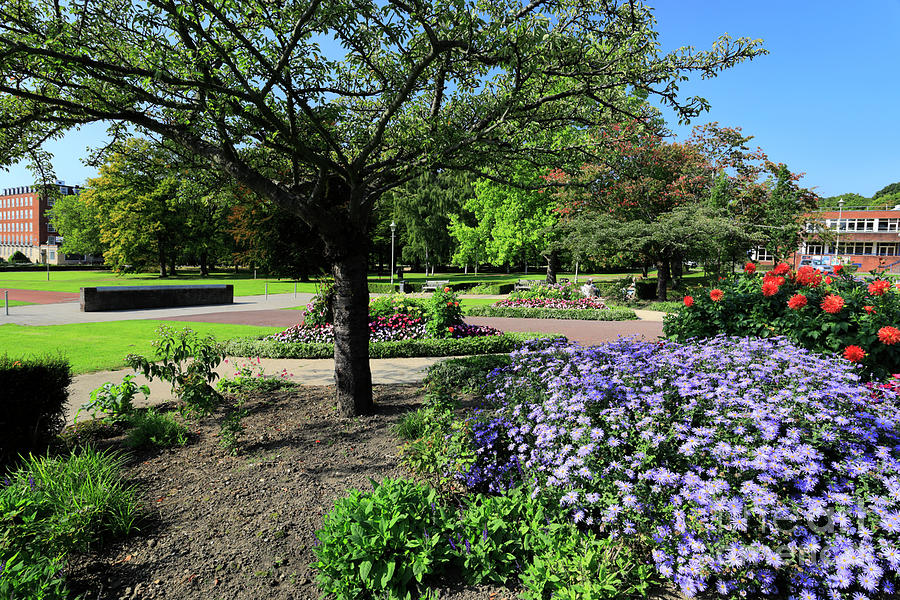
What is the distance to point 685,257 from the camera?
22.0 metres

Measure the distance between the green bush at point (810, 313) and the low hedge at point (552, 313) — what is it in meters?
8.98

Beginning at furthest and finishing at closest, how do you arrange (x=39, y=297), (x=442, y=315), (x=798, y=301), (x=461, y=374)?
(x=39, y=297) < (x=442, y=315) < (x=461, y=374) < (x=798, y=301)

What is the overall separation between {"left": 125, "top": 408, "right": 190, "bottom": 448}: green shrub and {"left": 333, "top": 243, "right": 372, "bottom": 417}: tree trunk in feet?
5.08

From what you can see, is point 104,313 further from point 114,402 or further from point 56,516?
point 56,516

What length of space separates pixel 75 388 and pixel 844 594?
822cm

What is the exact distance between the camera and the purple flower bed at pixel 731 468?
2.10 metres

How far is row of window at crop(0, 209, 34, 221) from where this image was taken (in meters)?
89.5

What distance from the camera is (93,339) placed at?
1039 centimetres

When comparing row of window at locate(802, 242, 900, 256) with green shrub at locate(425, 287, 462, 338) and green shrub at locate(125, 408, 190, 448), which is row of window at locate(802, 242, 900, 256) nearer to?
green shrub at locate(425, 287, 462, 338)

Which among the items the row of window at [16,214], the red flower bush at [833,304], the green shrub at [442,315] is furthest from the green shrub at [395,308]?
the row of window at [16,214]

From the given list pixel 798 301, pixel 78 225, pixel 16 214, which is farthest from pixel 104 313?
pixel 16 214

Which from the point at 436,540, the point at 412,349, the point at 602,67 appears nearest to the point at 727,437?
the point at 436,540

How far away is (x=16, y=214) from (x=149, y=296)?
113155mm

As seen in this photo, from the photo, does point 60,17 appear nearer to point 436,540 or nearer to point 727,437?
point 436,540
